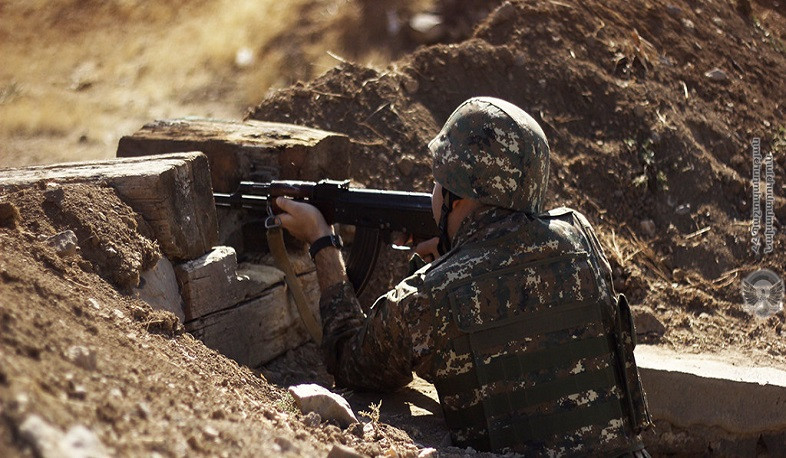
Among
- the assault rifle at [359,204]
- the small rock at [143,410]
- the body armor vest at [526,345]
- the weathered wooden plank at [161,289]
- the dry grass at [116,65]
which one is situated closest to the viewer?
the small rock at [143,410]

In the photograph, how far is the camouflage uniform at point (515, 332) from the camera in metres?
3.30

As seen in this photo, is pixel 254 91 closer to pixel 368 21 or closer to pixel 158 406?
pixel 368 21

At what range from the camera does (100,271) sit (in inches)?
142

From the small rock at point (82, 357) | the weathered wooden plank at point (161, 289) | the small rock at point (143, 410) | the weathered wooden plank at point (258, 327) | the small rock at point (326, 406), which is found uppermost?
the small rock at point (82, 357)

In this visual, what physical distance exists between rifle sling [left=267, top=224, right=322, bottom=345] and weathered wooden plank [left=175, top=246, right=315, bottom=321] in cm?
8

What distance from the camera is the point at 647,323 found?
594 centimetres

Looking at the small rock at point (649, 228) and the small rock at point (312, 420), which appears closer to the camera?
the small rock at point (312, 420)

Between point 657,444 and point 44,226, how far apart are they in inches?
132

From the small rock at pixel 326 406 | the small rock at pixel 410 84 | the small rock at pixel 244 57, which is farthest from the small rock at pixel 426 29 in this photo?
the small rock at pixel 326 406

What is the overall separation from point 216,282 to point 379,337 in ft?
3.43

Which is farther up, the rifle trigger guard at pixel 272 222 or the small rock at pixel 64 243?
A: the small rock at pixel 64 243

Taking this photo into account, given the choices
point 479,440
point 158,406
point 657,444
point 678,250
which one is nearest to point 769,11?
point 678,250

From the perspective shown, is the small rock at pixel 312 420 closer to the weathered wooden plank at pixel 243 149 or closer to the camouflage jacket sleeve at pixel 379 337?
the camouflage jacket sleeve at pixel 379 337

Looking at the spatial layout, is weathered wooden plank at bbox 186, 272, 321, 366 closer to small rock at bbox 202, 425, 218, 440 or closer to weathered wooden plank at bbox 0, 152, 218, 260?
weathered wooden plank at bbox 0, 152, 218, 260
